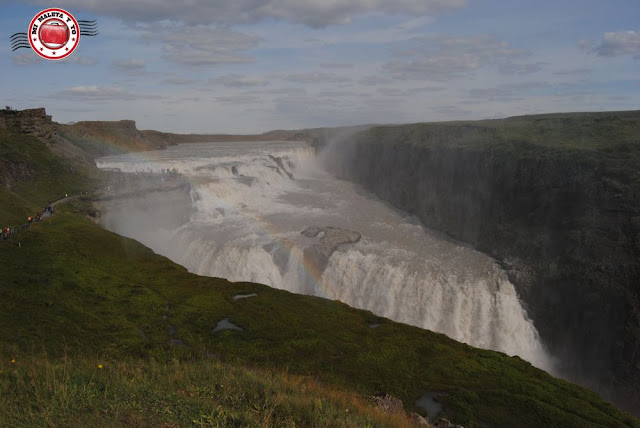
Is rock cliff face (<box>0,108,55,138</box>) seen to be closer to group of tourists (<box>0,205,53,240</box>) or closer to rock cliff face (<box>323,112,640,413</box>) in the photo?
group of tourists (<box>0,205,53,240</box>)

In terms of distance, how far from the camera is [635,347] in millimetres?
30062

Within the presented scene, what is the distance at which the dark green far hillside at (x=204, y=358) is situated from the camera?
928 cm

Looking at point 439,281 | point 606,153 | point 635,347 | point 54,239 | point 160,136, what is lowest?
point 635,347

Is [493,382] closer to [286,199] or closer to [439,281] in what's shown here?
[439,281]

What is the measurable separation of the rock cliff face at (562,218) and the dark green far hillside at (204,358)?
14.9m

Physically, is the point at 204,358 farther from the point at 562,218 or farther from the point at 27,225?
the point at 562,218

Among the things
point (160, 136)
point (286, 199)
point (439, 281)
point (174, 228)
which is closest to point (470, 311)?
point (439, 281)

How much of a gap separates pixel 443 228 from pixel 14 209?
4199cm

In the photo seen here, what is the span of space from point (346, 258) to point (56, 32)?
2693cm

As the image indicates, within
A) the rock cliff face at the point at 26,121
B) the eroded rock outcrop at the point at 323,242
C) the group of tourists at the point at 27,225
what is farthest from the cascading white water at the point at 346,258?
the rock cliff face at the point at 26,121

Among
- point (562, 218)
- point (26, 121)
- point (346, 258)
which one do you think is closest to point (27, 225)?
point (346, 258)

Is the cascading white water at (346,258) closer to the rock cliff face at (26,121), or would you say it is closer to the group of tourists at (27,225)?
the group of tourists at (27,225)

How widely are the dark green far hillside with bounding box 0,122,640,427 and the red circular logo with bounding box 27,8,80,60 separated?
1149 centimetres

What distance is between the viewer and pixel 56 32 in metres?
19.5
